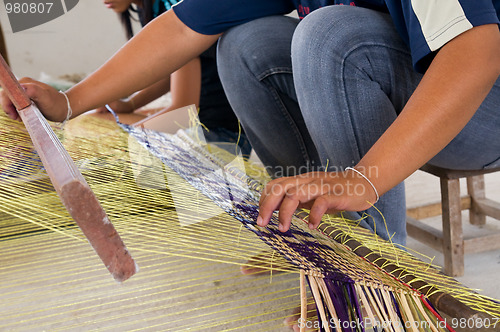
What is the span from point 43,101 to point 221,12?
460mm

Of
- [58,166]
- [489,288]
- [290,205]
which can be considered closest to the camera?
[58,166]

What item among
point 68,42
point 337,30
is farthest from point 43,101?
point 68,42

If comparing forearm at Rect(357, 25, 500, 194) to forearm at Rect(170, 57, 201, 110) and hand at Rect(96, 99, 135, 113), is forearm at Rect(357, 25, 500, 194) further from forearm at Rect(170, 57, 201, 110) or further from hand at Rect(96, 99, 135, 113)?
hand at Rect(96, 99, 135, 113)

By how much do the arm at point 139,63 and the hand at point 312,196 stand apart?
623mm

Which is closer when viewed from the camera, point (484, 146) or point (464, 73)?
point (464, 73)

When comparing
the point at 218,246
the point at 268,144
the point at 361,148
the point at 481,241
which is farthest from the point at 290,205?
the point at 481,241

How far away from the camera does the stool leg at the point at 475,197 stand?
152 centimetres

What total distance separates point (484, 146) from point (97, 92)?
82 cm

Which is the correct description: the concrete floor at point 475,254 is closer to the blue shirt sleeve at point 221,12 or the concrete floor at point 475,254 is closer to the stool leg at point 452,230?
the stool leg at point 452,230

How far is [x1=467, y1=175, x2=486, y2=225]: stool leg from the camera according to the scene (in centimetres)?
152

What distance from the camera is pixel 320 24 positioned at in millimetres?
898

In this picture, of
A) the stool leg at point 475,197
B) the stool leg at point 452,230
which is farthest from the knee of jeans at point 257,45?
the stool leg at point 475,197

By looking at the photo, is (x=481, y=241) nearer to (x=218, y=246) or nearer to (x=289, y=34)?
(x=289, y=34)

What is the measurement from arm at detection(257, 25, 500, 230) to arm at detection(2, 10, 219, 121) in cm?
62
